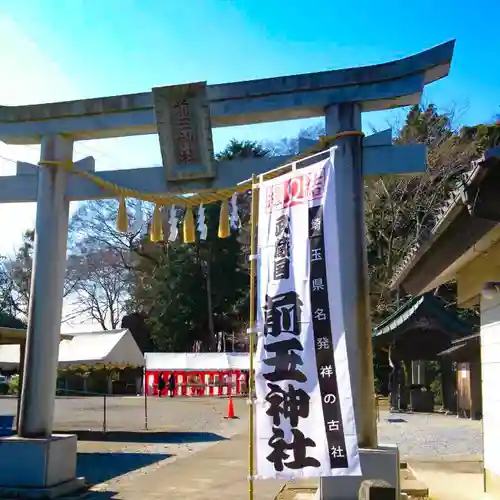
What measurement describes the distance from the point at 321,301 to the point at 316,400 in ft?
2.76

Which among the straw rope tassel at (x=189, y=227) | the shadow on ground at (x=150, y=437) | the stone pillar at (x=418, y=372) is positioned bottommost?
the shadow on ground at (x=150, y=437)

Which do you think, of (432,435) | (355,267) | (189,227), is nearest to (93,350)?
(432,435)

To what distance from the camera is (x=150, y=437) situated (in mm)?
16109

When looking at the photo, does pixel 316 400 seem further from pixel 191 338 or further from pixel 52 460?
pixel 191 338

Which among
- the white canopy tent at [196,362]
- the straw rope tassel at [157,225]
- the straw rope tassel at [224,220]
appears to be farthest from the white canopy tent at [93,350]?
the white canopy tent at [196,362]

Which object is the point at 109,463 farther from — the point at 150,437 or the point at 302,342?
the point at 302,342

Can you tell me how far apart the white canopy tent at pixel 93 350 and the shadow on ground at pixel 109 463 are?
492 centimetres

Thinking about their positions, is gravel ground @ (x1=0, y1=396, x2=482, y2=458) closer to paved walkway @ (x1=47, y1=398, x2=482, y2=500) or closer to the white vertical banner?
paved walkway @ (x1=47, y1=398, x2=482, y2=500)

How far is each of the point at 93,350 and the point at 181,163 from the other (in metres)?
11.3

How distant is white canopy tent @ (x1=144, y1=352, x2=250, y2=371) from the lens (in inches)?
1349

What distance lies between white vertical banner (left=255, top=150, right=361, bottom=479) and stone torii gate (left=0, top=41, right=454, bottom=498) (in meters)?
1.87

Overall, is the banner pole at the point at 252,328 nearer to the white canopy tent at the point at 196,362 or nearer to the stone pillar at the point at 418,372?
the stone pillar at the point at 418,372

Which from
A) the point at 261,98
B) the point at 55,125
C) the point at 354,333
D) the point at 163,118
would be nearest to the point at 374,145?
the point at 261,98

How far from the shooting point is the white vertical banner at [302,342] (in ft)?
15.6
